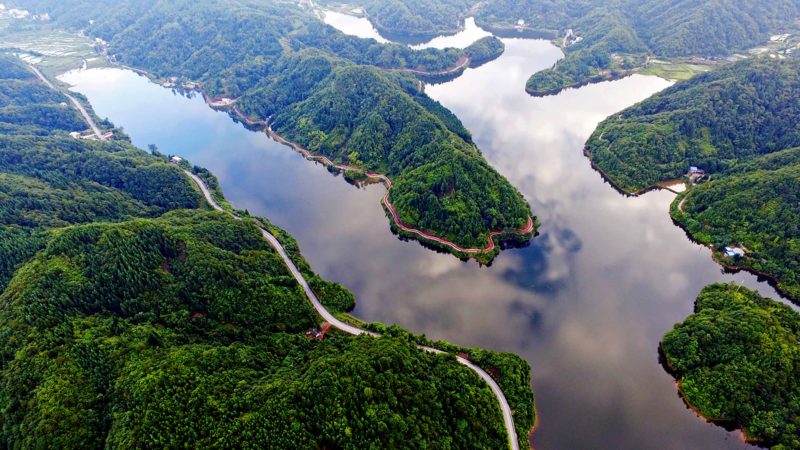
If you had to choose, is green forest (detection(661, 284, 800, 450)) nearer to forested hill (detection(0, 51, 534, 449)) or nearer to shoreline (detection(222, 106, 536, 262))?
forested hill (detection(0, 51, 534, 449))

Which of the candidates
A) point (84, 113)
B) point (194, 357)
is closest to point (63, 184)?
point (194, 357)

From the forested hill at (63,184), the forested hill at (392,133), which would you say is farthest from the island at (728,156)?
the forested hill at (63,184)

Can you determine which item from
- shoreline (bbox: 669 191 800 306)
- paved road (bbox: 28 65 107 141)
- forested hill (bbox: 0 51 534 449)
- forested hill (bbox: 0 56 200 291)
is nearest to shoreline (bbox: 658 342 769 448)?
forested hill (bbox: 0 51 534 449)

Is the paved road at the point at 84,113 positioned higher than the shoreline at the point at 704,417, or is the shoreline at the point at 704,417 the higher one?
the shoreline at the point at 704,417

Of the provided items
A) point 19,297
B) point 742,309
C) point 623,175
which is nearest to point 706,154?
point 623,175

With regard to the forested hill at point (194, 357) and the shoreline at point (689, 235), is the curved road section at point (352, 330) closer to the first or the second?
the forested hill at point (194, 357)
